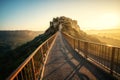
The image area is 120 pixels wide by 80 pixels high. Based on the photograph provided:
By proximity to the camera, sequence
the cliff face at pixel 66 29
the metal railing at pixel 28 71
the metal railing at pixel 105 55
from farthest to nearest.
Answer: the cliff face at pixel 66 29 → the metal railing at pixel 105 55 → the metal railing at pixel 28 71

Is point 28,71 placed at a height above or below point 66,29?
above

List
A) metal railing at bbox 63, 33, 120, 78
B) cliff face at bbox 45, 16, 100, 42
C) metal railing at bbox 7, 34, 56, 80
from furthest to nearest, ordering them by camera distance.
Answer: cliff face at bbox 45, 16, 100, 42 → metal railing at bbox 63, 33, 120, 78 → metal railing at bbox 7, 34, 56, 80

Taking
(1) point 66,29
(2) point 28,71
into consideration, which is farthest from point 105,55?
(1) point 66,29

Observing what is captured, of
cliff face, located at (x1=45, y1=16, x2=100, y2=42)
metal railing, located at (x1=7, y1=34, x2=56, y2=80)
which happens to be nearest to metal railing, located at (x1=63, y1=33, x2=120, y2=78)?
metal railing, located at (x1=7, y1=34, x2=56, y2=80)

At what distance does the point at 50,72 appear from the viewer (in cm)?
677

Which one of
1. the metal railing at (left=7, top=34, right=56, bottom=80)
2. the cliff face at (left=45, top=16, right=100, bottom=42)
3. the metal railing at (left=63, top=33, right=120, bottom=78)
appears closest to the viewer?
the metal railing at (left=7, top=34, right=56, bottom=80)

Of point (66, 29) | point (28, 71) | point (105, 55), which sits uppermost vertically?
point (28, 71)

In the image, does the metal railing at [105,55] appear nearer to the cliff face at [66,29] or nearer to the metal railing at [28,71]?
the metal railing at [28,71]

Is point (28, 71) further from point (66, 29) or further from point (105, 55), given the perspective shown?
point (66, 29)

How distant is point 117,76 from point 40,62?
5335 mm

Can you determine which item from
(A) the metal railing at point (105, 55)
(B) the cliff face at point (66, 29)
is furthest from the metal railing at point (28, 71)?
(B) the cliff face at point (66, 29)

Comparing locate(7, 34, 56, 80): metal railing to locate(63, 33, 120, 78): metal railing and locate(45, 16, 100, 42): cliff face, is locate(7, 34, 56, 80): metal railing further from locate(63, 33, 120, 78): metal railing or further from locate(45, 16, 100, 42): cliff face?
locate(45, 16, 100, 42): cliff face

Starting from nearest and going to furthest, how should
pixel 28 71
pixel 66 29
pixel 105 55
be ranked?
pixel 28 71 → pixel 105 55 → pixel 66 29

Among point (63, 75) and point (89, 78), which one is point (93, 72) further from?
point (63, 75)
